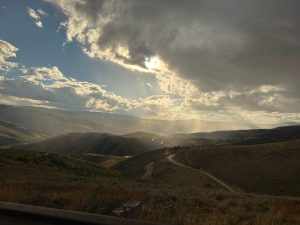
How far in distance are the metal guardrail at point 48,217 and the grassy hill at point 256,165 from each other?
69.7 m

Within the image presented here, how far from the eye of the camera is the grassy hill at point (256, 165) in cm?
7444

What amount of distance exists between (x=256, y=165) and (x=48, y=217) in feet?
295

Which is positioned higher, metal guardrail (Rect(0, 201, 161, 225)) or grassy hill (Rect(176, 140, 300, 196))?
metal guardrail (Rect(0, 201, 161, 225))

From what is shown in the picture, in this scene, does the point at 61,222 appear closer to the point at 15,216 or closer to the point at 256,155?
the point at 15,216

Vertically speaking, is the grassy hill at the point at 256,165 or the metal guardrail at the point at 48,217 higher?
the metal guardrail at the point at 48,217

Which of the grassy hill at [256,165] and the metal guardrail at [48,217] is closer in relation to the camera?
the metal guardrail at [48,217]

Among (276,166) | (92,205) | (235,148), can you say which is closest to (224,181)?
(276,166)

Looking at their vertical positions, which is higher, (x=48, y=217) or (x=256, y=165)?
(x=48, y=217)

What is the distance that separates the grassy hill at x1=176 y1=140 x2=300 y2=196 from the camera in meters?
74.4

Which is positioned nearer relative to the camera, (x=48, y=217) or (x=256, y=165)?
(x=48, y=217)

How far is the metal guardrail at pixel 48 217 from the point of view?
16.0 ft

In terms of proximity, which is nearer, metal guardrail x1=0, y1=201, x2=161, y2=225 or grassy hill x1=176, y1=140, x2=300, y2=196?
metal guardrail x1=0, y1=201, x2=161, y2=225

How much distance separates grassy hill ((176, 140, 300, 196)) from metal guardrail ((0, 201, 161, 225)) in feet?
229

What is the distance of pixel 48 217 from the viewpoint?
5.26 m
